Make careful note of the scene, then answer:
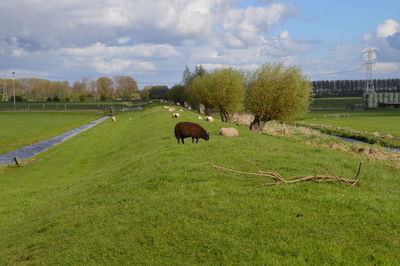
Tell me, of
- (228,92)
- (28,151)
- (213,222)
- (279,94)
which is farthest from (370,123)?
(213,222)

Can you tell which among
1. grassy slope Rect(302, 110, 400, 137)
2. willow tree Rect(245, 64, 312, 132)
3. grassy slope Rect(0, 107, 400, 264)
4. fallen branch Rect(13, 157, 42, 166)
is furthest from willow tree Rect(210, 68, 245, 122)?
grassy slope Rect(0, 107, 400, 264)

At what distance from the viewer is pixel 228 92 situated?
235 ft

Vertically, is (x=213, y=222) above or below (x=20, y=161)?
above

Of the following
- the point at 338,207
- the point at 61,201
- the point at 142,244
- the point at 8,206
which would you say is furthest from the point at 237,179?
the point at 8,206

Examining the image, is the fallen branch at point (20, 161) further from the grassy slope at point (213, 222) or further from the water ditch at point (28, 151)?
the grassy slope at point (213, 222)

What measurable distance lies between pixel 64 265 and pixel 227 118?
6616 centimetres

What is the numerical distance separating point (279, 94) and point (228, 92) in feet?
64.9

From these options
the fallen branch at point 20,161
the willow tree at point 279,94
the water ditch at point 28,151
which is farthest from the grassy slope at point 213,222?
the willow tree at point 279,94

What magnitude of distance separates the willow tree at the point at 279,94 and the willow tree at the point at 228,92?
14.2 metres

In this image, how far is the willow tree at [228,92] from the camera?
7088 centimetres

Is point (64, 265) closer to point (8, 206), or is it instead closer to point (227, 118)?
point (8, 206)

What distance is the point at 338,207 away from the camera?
11258 mm

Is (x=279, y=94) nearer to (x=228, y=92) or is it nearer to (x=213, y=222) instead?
(x=228, y=92)

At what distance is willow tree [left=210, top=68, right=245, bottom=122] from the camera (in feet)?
233
